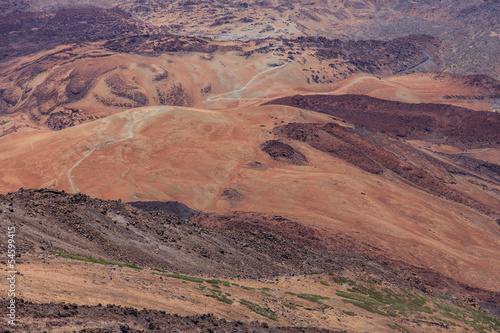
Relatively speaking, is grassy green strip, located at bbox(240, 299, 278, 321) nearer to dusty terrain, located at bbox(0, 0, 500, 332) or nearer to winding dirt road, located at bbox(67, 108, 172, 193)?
dusty terrain, located at bbox(0, 0, 500, 332)

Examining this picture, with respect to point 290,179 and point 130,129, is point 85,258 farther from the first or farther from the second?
point 130,129

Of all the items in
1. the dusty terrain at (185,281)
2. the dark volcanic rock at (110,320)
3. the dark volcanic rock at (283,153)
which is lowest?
the dark volcanic rock at (283,153)

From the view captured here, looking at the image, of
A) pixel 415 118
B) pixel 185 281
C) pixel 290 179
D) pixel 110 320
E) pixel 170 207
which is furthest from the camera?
pixel 415 118

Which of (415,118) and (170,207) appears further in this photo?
(415,118)

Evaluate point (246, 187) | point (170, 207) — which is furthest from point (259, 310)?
point (246, 187)

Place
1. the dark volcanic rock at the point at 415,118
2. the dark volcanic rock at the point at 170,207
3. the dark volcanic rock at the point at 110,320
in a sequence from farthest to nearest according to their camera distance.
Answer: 1. the dark volcanic rock at the point at 415,118
2. the dark volcanic rock at the point at 170,207
3. the dark volcanic rock at the point at 110,320

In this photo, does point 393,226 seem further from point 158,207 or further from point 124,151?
point 124,151

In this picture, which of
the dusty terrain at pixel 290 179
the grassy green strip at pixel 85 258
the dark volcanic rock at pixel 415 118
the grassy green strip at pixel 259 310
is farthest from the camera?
the dark volcanic rock at pixel 415 118

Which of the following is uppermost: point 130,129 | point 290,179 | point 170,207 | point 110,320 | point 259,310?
point 110,320

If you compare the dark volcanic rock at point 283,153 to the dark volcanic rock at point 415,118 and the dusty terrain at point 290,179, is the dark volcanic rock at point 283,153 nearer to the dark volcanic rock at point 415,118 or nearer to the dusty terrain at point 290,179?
the dusty terrain at point 290,179

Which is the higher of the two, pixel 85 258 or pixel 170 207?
pixel 85 258

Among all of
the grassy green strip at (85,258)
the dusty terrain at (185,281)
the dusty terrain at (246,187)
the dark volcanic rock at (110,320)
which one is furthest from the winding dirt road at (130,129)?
the dark volcanic rock at (110,320)

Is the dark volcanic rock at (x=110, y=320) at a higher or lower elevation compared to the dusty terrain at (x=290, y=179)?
higher
